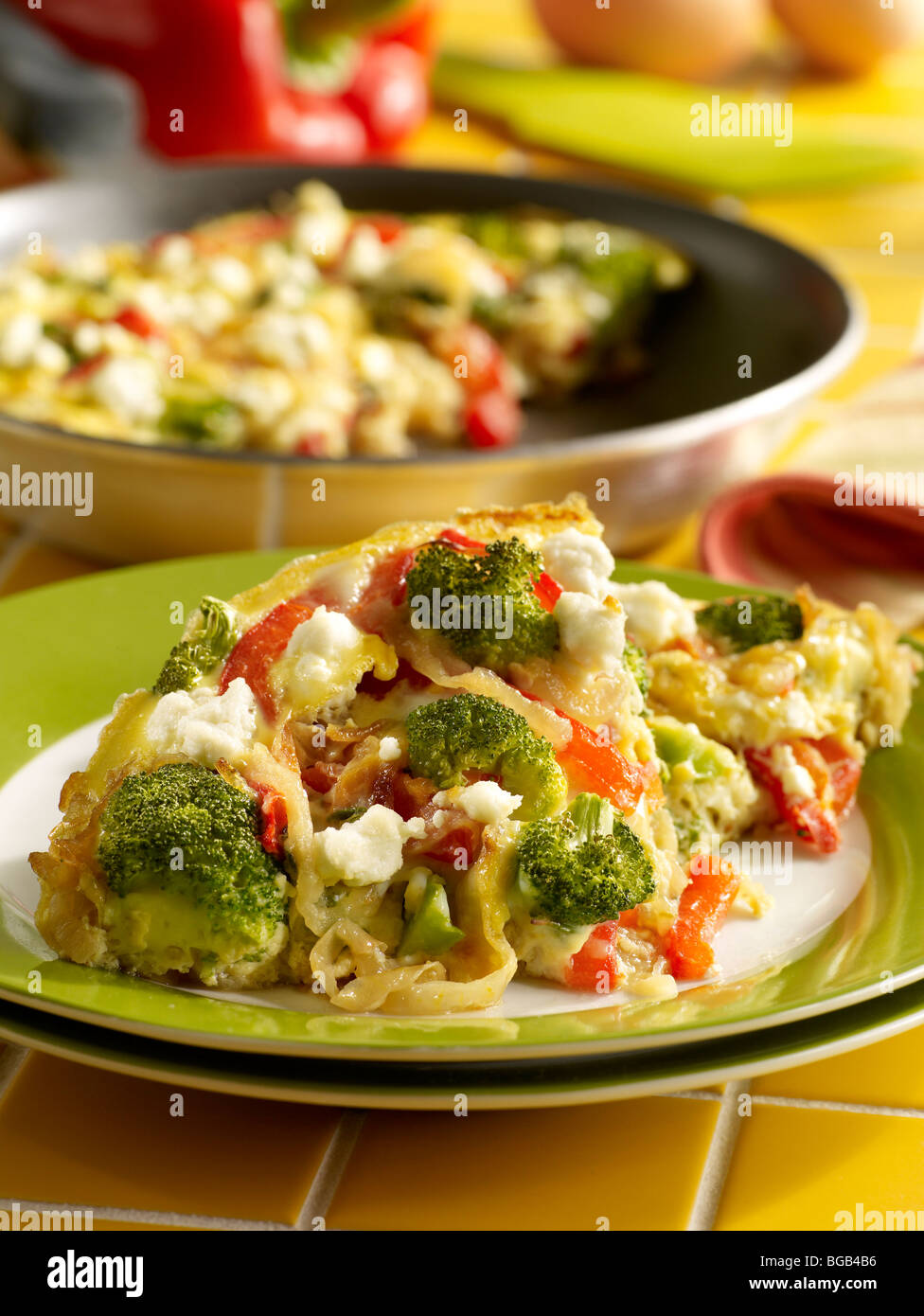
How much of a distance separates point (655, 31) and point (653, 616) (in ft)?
15.7

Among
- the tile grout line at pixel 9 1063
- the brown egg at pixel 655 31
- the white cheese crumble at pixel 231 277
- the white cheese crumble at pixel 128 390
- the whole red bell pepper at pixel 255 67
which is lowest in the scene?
the tile grout line at pixel 9 1063

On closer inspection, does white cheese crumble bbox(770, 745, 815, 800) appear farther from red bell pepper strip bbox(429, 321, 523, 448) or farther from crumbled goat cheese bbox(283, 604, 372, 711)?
red bell pepper strip bbox(429, 321, 523, 448)

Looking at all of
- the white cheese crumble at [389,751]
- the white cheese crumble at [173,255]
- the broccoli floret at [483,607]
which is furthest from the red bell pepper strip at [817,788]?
the white cheese crumble at [173,255]

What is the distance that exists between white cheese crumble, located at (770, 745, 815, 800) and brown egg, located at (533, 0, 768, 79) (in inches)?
192

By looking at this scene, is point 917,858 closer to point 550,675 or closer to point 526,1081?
point 550,675

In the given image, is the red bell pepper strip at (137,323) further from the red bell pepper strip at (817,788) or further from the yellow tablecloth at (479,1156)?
the yellow tablecloth at (479,1156)

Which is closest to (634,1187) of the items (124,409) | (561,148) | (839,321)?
(124,409)

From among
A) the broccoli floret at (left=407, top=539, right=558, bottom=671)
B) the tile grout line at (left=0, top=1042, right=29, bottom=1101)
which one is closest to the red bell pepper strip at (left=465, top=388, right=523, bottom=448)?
the broccoli floret at (left=407, top=539, right=558, bottom=671)

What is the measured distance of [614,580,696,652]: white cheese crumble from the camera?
86.6 inches

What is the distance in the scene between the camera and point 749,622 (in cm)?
232

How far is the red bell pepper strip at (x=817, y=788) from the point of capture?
2084 mm

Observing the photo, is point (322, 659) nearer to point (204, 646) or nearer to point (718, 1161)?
point (204, 646)

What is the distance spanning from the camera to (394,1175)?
5.57ft

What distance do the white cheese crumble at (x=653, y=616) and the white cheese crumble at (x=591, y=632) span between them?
25 centimetres
